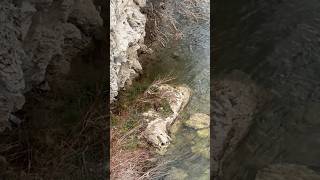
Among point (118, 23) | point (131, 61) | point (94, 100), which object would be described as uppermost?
point (118, 23)

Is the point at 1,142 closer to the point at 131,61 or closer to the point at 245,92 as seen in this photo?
the point at 131,61

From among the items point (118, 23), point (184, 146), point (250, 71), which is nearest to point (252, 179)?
point (184, 146)

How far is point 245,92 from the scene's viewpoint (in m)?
2.35

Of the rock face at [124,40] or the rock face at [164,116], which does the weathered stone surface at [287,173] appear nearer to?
the rock face at [164,116]

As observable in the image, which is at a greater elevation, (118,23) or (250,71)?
(118,23)

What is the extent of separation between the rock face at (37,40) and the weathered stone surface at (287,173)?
987 millimetres

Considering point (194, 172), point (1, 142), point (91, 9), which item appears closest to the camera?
point (1, 142)

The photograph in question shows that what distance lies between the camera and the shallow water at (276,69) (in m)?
2.31

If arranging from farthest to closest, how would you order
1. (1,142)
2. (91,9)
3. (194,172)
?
1. (194,172)
2. (91,9)
3. (1,142)

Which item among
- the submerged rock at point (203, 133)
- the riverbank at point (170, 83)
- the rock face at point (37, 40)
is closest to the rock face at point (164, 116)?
the riverbank at point (170, 83)

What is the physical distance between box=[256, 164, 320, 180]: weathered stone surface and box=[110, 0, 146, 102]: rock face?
0.74 metres

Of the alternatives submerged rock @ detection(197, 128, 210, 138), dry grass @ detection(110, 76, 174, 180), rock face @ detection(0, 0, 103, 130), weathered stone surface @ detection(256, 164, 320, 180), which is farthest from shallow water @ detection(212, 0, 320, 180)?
rock face @ detection(0, 0, 103, 130)

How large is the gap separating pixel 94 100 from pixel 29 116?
0.29 meters

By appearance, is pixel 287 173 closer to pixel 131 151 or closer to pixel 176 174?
pixel 176 174
